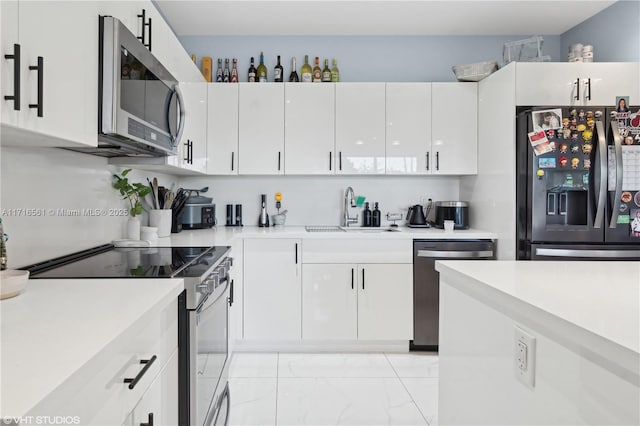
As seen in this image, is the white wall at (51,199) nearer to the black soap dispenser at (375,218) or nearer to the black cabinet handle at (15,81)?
the black cabinet handle at (15,81)

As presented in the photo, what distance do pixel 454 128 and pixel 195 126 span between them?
6.78 ft

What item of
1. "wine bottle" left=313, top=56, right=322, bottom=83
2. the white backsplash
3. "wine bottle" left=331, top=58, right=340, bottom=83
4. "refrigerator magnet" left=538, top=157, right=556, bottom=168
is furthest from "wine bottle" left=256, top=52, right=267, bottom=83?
"refrigerator magnet" left=538, top=157, right=556, bottom=168

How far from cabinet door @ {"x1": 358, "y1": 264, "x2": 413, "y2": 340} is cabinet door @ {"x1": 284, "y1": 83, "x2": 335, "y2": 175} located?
1.07m

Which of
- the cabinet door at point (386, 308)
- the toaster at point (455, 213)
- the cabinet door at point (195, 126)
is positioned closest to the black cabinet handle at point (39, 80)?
the cabinet door at point (195, 126)

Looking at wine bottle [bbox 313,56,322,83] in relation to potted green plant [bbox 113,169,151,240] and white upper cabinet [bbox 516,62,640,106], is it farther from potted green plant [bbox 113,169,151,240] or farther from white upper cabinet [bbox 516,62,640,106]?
potted green plant [bbox 113,169,151,240]

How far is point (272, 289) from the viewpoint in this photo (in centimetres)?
308

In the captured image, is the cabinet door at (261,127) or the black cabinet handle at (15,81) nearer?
the black cabinet handle at (15,81)

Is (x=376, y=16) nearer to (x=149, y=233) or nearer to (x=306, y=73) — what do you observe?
(x=306, y=73)

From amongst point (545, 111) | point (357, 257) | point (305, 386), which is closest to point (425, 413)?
point (305, 386)

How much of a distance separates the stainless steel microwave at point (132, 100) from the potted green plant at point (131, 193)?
0.19 metres

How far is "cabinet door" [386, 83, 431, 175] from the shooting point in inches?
132

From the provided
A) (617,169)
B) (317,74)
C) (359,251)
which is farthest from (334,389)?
(317,74)

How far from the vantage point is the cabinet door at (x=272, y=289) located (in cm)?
307

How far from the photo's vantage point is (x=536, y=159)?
2748 millimetres
